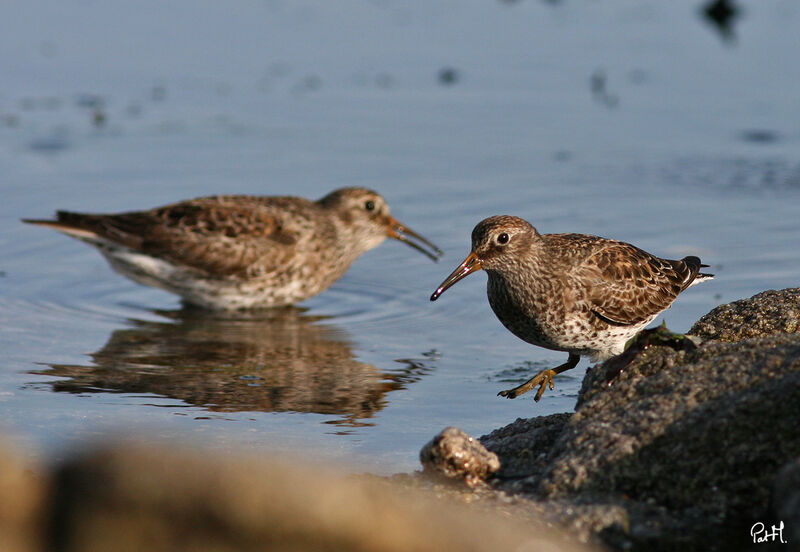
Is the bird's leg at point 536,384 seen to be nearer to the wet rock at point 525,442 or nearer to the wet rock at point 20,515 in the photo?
the wet rock at point 525,442

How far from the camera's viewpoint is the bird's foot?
6.84 m

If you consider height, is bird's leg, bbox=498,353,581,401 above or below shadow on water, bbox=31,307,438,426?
below

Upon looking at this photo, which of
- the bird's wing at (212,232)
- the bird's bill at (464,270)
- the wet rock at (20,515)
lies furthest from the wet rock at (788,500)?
the bird's wing at (212,232)

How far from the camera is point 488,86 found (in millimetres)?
13477

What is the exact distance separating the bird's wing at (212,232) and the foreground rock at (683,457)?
14.8 ft

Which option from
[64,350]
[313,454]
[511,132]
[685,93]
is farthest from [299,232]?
[685,93]

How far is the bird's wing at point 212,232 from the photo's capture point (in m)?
9.37

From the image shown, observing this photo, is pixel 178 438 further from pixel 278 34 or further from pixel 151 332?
pixel 278 34

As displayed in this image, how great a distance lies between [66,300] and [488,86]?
6.07 m

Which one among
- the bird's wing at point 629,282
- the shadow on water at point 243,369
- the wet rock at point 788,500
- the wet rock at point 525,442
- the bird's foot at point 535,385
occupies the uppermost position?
the bird's wing at point 629,282

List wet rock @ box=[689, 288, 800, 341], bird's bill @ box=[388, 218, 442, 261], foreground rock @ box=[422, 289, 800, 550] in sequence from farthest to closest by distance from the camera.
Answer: bird's bill @ box=[388, 218, 442, 261]
wet rock @ box=[689, 288, 800, 341]
foreground rock @ box=[422, 289, 800, 550]

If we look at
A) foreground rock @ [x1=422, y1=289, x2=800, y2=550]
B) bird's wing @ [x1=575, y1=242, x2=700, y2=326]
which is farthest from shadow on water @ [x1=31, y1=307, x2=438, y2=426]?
foreground rock @ [x1=422, y1=289, x2=800, y2=550]

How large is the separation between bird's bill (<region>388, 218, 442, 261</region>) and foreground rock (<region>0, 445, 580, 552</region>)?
5.94 m

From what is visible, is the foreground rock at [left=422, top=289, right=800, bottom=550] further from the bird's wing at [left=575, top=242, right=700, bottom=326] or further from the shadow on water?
the shadow on water
